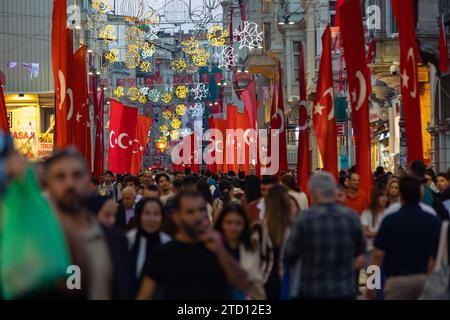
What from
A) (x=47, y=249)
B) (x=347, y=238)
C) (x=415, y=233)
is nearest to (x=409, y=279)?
(x=415, y=233)

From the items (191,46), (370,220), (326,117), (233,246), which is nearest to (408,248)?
(233,246)

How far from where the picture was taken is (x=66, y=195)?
4922mm

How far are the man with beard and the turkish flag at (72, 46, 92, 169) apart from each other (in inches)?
684

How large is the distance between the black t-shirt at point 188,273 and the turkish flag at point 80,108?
1560 cm

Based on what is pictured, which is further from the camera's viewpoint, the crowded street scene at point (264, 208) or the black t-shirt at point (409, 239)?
the black t-shirt at point (409, 239)

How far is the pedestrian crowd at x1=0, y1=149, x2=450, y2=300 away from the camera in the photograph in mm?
5094

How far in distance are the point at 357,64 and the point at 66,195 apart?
12.3m

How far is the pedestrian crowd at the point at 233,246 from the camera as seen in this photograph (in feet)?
16.7

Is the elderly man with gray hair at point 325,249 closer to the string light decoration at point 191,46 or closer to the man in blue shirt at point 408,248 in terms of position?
the man in blue shirt at point 408,248

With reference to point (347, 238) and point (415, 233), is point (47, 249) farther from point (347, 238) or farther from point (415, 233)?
point (415, 233)

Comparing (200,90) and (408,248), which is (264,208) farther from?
(200,90)

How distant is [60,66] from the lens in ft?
71.8

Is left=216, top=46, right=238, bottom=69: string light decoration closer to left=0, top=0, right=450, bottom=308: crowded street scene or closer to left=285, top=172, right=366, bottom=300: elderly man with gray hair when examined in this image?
left=0, top=0, right=450, bottom=308: crowded street scene

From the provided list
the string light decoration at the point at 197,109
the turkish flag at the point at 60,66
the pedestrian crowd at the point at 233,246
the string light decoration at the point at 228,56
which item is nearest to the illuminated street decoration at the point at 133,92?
the string light decoration at the point at 197,109
